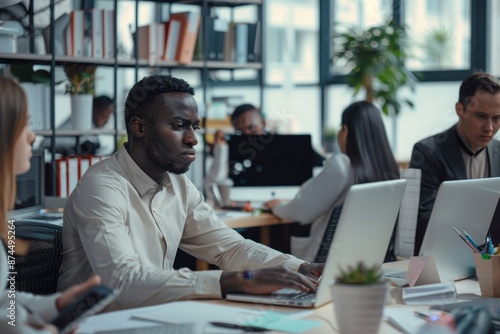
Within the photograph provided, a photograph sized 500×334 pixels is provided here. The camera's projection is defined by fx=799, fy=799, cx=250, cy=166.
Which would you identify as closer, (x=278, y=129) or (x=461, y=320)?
(x=461, y=320)

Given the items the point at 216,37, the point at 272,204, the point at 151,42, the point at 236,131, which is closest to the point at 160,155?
the point at 272,204

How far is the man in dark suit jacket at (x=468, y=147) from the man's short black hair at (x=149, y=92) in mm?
1257

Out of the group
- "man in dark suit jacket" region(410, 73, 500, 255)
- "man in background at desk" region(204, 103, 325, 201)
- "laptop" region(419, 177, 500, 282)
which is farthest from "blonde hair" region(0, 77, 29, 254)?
"man in background at desk" region(204, 103, 325, 201)

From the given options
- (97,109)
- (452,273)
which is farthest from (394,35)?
(452,273)

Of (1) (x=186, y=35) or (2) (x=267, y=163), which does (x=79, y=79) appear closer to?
(1) (x=186, y=35)

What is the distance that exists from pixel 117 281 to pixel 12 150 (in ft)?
1.79

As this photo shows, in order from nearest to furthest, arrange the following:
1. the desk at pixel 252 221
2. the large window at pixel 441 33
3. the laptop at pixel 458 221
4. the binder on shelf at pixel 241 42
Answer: the laptop at pixel 458 221 → the desk at pixel 252 221 → the binder on shelf at pixel 241 42 → the large window at pixel 441 33

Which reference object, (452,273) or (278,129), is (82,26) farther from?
(452,273)

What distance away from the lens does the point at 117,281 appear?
2.06 m

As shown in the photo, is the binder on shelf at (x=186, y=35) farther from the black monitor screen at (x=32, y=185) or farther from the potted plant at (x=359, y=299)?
the potted plant at (x=359, y=299)

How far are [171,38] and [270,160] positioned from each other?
1.02 m

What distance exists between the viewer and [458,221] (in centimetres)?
236

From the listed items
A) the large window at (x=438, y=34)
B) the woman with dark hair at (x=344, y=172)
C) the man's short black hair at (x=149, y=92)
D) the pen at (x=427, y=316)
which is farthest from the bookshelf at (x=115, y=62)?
the pen at (x=427, y=316)

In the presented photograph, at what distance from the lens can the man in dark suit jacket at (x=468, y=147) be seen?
3.32 m
